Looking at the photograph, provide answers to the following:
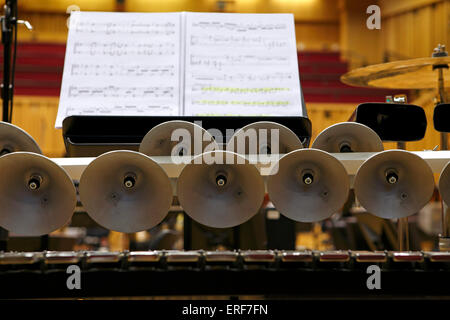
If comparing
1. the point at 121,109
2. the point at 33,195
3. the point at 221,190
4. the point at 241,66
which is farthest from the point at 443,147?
the point at 33,195

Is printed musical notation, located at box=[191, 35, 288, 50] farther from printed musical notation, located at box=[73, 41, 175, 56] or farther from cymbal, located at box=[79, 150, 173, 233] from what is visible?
cymbal, located at box=[79, 150, 173, 233]

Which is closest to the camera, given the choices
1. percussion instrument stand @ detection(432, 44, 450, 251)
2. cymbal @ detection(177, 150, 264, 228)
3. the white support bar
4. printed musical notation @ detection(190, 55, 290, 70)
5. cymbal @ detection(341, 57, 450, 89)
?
cymbal @ detection(177, 150, 264, 228)

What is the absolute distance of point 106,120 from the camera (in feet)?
3.92

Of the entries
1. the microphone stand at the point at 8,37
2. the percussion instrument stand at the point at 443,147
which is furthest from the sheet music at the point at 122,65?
the percussion instrument stand at the point at 443,147

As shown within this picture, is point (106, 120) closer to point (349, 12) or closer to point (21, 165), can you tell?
point (21, 165)

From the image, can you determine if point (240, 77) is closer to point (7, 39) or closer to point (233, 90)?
point (233, 90)

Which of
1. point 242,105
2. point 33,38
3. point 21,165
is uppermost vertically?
point 33,38

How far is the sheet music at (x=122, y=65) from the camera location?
139cm

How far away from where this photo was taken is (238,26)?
1577 mm

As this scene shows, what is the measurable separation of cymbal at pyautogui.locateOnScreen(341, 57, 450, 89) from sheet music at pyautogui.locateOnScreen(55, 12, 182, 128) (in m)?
0.83

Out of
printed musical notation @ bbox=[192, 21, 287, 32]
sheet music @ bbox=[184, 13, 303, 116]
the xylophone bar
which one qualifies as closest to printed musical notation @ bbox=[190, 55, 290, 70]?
sheet music @ bbox=[184, 13, 303, 116]

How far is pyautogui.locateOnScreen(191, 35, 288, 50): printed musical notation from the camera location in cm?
152
